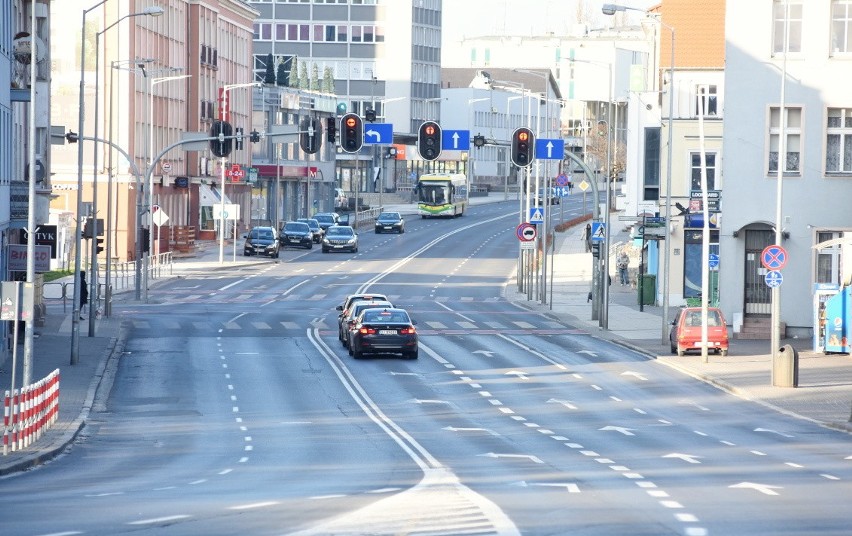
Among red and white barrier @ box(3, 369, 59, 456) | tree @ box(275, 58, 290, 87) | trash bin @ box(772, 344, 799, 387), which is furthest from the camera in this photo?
tree @ box(275, 58, 290, 87)

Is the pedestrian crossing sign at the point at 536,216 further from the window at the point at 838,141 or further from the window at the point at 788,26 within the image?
the window at the point at 838,141

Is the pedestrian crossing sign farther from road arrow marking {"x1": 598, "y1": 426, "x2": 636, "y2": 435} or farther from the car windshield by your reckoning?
road arrow marking {"x1": 598, "y1": 426, "x2": 636, "y2": 435}

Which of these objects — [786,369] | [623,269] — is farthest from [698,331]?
[623,269]

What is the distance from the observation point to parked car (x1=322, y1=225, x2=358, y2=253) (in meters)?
94.2

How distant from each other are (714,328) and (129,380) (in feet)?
52.3

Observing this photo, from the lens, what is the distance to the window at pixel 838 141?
158 feet

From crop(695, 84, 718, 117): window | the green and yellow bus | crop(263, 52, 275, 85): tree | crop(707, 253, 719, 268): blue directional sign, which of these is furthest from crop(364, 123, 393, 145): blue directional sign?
crop(263, 52, 275, 85): tree

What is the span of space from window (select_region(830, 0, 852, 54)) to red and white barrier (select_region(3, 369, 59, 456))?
28.9 m

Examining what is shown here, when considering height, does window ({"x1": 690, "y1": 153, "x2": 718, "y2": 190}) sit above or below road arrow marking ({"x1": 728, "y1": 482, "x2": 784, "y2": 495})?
above

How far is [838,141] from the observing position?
48.2 m

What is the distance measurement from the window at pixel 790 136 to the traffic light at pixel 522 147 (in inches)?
322

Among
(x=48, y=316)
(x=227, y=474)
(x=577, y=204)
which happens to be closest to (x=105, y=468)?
(x=227, y=474)

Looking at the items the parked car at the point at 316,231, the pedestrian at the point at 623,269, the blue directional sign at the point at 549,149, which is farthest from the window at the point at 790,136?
the parked car at the point at 316,231

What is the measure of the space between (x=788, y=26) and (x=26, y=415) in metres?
30.5
